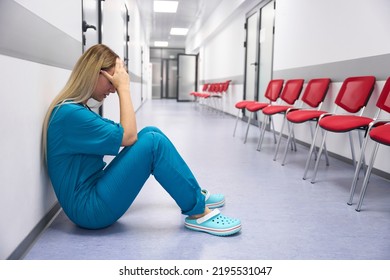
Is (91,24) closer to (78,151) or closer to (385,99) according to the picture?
(78,151)

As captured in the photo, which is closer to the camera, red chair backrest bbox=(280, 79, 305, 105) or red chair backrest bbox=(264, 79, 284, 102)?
red chair backrest bbox=(280, 79, 305, 105)

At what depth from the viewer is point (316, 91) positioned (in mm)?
3795

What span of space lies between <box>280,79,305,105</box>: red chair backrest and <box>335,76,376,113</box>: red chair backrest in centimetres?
90

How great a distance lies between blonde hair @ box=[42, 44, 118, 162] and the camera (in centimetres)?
165

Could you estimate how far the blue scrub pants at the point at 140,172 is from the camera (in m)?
1.65

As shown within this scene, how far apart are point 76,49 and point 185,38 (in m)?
16.0

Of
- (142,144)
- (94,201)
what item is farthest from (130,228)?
(142,144)

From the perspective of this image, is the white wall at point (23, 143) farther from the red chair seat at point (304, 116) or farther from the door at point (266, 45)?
the door at point (266, 45)

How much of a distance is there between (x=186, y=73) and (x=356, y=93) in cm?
1443

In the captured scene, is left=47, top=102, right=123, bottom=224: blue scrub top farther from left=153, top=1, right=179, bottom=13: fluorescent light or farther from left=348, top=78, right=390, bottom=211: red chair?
left=153, top=1, right=179, bottom=13: fluorescent light

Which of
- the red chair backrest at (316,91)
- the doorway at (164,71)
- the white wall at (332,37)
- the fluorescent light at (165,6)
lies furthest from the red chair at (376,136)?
the doorway at (164,71)

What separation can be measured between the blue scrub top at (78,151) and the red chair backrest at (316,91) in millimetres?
2593

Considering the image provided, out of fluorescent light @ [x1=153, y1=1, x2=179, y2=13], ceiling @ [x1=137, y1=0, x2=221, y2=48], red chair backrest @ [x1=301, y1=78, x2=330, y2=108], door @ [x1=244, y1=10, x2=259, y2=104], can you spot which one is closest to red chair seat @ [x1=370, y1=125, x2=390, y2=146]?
red chair backrest @ [x1=301, y1=78, x2=330, y2=108]
